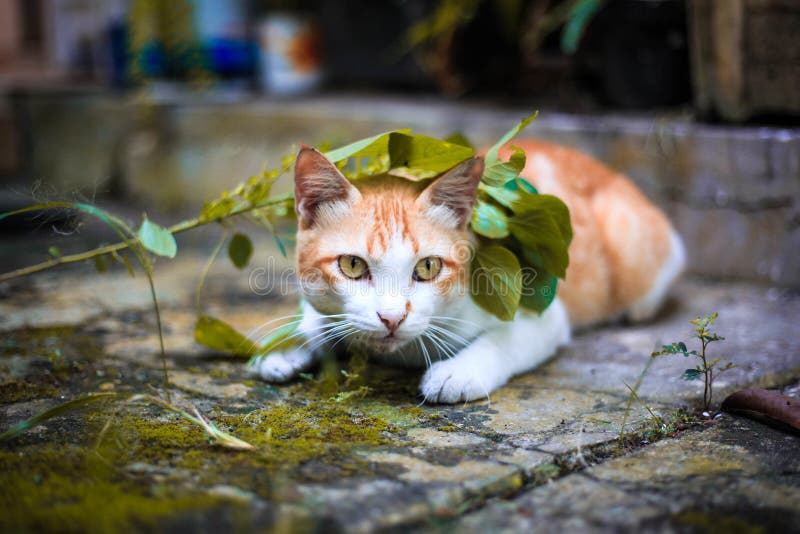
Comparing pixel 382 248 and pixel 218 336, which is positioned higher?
pixel 382 248

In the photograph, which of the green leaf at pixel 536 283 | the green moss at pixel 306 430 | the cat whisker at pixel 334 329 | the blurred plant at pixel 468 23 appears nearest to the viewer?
the green moss at pixel 306 430

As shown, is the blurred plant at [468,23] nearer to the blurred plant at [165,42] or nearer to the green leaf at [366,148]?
the blurred plant at [165,42]

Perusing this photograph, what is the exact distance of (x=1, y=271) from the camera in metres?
3.60

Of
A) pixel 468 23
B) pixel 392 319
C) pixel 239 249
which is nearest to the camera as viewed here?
pixel 392 319

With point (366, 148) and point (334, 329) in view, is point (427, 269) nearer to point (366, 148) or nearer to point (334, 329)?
point (334, 329)

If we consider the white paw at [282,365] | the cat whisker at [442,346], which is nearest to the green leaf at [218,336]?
the white paw at [282,365]

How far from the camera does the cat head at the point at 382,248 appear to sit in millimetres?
2086

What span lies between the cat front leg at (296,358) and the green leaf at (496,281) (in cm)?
48

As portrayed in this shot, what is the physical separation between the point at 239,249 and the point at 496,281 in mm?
896

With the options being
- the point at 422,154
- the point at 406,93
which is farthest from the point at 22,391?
the point at 406,93

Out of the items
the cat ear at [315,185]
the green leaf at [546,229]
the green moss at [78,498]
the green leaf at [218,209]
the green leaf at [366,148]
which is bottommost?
the green moss at [78,498]

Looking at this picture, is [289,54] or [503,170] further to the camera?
[289,54]

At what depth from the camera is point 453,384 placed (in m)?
2.17

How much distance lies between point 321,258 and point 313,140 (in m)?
2.49
